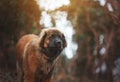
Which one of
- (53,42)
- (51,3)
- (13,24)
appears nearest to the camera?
(53,42)

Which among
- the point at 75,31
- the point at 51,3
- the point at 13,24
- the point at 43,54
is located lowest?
A: the point at 43,54

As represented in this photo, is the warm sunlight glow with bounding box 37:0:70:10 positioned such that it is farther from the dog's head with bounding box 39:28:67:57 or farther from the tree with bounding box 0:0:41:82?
the dog's head with bounding box 39:28:67:57

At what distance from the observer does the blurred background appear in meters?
4.01

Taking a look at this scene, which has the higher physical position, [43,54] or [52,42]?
[52,42]

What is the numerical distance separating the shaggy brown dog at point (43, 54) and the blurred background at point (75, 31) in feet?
2.54

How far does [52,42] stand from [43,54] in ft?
0.55

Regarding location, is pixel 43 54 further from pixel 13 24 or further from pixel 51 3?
pixel 51 3

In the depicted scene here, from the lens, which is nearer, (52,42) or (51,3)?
(52,42)

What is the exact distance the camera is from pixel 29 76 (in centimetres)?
318

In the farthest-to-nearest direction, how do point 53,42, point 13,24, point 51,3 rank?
1. point 51,3
2. point 13,24
3. point 53,42

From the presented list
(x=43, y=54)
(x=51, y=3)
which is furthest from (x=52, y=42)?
(x=51, y=3)

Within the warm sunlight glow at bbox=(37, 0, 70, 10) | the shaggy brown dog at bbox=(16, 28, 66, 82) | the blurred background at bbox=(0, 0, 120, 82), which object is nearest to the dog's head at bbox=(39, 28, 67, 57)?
the shaggy brown dog at bbox=(16, 28, 66, 82)

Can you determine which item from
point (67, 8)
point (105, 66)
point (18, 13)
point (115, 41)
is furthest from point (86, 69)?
point (18, 13)

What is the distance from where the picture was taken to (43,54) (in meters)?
3.14
